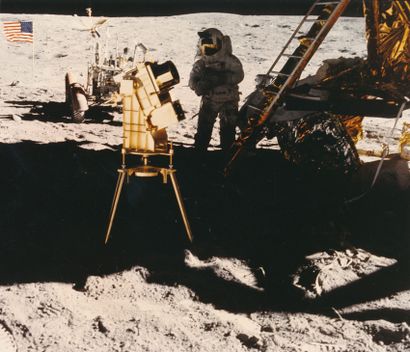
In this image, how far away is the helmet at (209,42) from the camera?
5.02m

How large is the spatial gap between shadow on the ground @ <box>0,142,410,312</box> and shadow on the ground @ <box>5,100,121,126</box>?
68.2 inches

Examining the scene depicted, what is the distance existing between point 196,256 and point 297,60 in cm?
263

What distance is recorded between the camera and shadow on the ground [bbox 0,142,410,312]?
3523 mm

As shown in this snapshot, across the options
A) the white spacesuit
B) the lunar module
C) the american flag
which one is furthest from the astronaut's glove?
the american flag

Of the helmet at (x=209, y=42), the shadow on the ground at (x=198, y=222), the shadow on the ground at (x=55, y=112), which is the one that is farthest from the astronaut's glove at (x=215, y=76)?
the shadow on the ground at (x=55, y=112)

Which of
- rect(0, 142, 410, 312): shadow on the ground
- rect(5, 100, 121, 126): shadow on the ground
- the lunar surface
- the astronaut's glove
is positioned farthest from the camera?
rect(5, 100, 121, 126): shadow on the ground

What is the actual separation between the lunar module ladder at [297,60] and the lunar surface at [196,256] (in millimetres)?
691

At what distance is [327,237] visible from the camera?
430 centimetres

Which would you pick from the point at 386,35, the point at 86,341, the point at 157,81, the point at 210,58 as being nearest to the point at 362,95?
the point at 386,35

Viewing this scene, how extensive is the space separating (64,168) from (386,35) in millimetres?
4126

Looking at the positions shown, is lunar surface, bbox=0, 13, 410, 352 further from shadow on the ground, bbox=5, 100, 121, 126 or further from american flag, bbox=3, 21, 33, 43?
american flag, bbox=3, 21, 33, 43

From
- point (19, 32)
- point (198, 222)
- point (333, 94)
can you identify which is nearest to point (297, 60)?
point (333, 94)

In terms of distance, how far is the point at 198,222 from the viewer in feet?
14.5

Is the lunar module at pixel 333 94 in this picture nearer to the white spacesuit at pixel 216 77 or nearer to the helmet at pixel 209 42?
the white spacesuit at pixel 216 77
